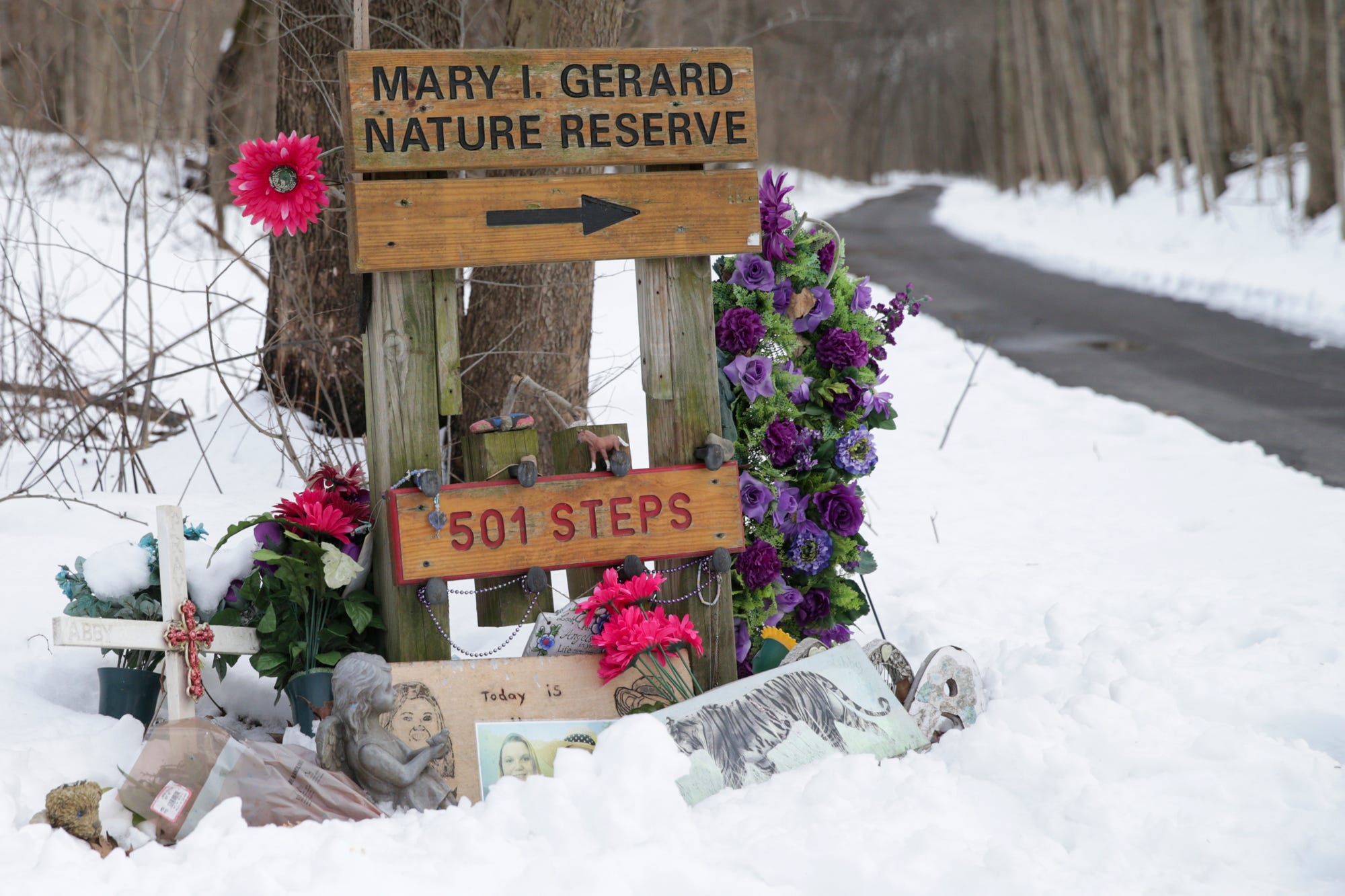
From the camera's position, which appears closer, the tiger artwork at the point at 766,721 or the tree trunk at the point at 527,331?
the tiger artwork at the point at 766,721

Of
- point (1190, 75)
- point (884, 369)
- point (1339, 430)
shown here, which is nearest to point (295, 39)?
point (884, 369)

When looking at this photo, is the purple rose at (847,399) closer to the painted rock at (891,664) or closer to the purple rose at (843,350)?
the purple rose at (843,350)

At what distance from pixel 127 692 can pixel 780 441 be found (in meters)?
1.99

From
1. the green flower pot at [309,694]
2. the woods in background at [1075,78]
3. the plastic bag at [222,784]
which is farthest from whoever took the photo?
the woods in background at [1075,78]

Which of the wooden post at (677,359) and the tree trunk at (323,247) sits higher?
the tree trunk at (323,247)

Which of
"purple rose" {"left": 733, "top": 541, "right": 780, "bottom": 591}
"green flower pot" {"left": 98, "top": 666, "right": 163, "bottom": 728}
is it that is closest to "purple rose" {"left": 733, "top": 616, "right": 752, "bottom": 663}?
"purple rose" {"left": 733, "top": 541, "right": 780, "bottom": 591}

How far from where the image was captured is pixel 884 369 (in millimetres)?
8961

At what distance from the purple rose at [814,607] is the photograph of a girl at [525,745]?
3.41 feet

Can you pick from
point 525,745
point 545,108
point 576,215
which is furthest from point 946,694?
point 545,108

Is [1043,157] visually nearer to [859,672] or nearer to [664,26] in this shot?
[664,26]

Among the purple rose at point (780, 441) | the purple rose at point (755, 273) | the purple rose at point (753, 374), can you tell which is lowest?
the purple rose at point (780, 441)

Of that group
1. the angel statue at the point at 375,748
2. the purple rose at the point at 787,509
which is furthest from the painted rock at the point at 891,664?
the angel statue at the point at 375,748

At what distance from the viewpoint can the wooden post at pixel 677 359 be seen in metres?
3.39

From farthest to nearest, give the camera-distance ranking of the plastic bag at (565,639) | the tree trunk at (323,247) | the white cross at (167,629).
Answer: the tree trunk at (323,247), the plastic bag at (565,639), the white cross at (167,629)
